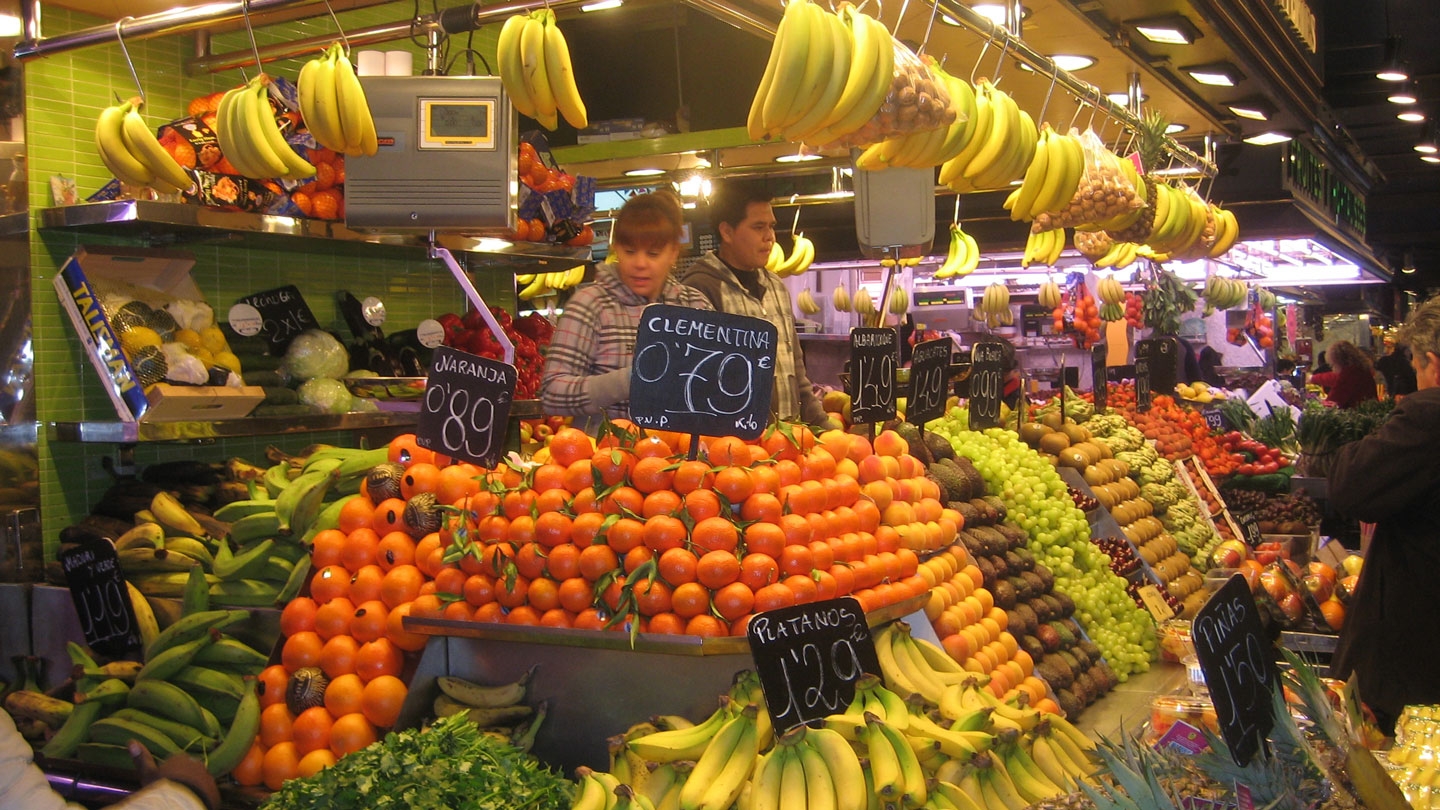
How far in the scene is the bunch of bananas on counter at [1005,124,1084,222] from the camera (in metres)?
→ 4.46

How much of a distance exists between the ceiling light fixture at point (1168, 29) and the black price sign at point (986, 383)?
1734 millimetres

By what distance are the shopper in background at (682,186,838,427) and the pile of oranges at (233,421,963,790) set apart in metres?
1.46

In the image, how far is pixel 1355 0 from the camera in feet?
26.9

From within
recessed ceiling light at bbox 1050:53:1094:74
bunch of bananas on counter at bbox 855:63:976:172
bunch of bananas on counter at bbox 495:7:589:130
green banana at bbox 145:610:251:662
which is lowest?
green banana at bbox 145:610:251:662

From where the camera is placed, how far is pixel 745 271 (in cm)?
450

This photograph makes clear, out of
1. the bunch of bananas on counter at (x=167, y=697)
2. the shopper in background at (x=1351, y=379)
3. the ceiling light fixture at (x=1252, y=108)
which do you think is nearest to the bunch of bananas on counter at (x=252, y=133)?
the bunch of bananas on counter at (x=167, y=697)

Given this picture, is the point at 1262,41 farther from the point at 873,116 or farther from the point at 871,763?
the point at 871,763

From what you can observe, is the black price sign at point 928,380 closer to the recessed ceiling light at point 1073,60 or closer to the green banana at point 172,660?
the green banana at point 172,660

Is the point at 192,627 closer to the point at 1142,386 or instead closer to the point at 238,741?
the point at 238,741

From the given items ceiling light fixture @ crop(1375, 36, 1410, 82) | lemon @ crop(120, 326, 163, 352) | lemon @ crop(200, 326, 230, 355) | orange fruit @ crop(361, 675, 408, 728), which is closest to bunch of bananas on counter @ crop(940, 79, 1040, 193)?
orange fruit @ crop(361, 675, 408, 728)

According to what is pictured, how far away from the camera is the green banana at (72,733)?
2.92m

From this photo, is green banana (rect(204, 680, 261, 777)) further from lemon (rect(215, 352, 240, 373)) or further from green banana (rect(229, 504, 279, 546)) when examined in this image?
lemon (rect(215, 352, 240, 373))

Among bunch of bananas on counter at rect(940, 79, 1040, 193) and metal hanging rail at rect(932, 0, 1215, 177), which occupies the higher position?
metal hanging rail at rect(932, 0, 1215, 177)

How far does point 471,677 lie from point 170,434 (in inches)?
72.6
